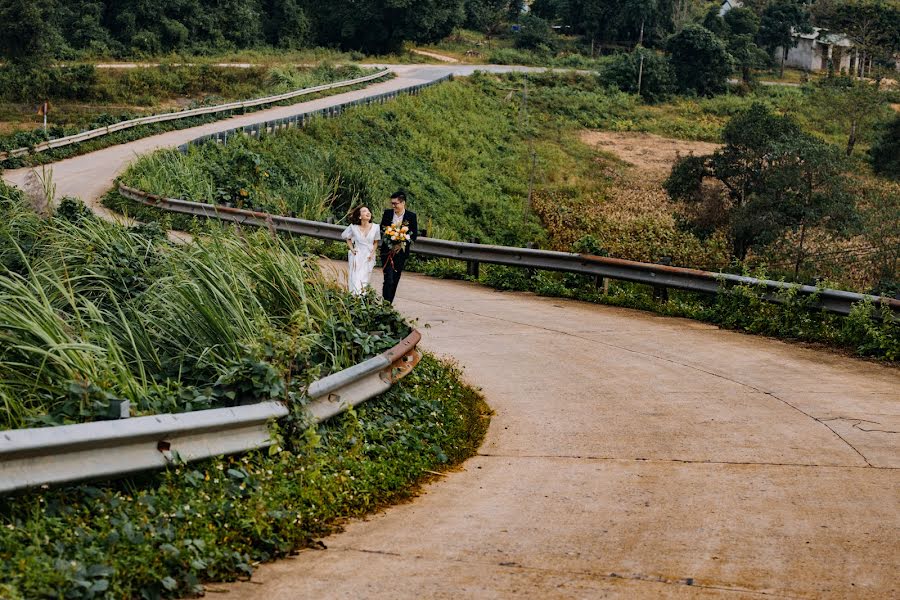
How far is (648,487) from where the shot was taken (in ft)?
26.8

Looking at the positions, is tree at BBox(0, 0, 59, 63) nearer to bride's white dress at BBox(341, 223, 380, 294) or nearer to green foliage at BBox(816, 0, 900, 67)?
bride's white dress at BBox(341, 223, 380, 294)

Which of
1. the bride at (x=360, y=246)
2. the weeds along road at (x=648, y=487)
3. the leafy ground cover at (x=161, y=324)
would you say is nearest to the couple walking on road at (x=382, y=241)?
the bride at (x=360, y=246)

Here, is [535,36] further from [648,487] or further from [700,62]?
[648,487]

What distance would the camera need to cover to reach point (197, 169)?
29.6m

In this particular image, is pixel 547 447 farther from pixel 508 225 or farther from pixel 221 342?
pixel 508 225

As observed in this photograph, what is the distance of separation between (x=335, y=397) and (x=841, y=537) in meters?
3.50

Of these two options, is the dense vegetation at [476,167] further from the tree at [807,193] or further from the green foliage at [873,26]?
the green foliage at [873,26]

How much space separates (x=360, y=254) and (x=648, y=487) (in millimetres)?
6785

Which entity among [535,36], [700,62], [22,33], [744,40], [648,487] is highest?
[744,40]

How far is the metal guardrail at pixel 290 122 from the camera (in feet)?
114

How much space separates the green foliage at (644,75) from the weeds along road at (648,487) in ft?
242

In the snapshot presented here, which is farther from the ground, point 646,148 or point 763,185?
point 763,185

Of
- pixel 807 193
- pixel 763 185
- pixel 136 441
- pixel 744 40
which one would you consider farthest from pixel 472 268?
pixel 744 40

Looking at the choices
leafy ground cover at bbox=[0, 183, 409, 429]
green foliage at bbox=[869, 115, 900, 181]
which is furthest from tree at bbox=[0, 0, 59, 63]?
leafy ground cover at bbox=[0, 183, 409, 429]
